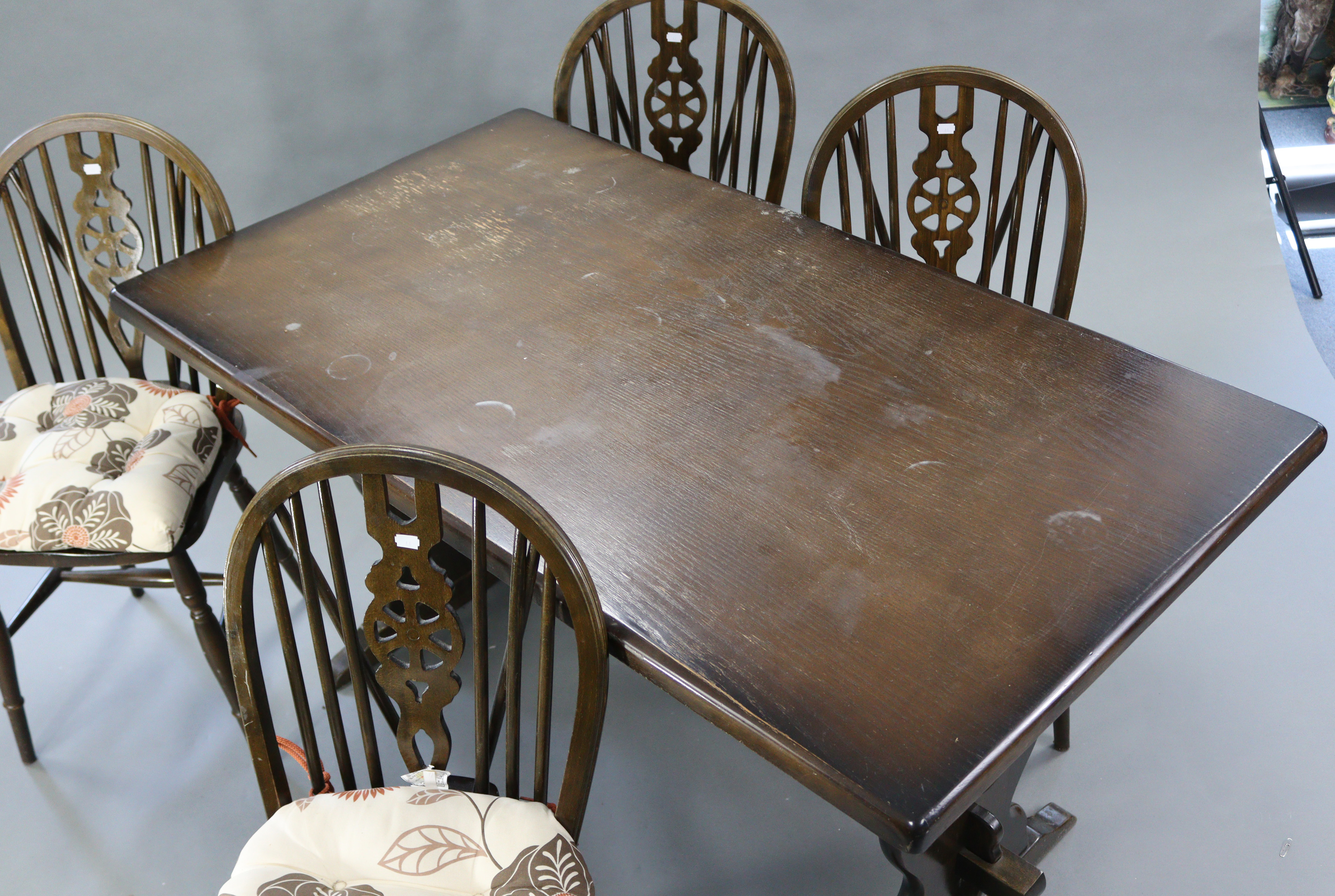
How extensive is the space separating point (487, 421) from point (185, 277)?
63cm

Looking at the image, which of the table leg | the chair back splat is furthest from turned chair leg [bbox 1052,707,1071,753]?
the chair back splat

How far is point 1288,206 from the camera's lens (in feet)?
10.0

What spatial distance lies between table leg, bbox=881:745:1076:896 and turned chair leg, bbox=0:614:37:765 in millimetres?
1346

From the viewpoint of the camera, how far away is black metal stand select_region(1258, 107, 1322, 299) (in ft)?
9.57

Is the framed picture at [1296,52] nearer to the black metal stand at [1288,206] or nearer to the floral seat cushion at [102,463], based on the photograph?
the black metal stand at [1288,206]

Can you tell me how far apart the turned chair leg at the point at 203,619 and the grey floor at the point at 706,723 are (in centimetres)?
17

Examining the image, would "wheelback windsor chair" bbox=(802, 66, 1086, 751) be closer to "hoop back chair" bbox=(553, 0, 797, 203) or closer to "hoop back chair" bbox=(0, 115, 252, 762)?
"hoop back chair" bbox=(553, 0, 797, 203)

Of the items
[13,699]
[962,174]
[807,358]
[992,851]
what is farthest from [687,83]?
[13,699]

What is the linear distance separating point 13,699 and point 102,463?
425mm

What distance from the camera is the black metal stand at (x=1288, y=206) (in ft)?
9.57

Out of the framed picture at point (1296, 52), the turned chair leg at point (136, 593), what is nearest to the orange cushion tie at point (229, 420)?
the turned chair leg at point (136, 593)

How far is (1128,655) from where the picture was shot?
75.0 inches

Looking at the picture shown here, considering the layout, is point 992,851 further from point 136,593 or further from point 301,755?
point 136,593

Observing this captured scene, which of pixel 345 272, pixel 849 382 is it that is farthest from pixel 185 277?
pixel 849 382
